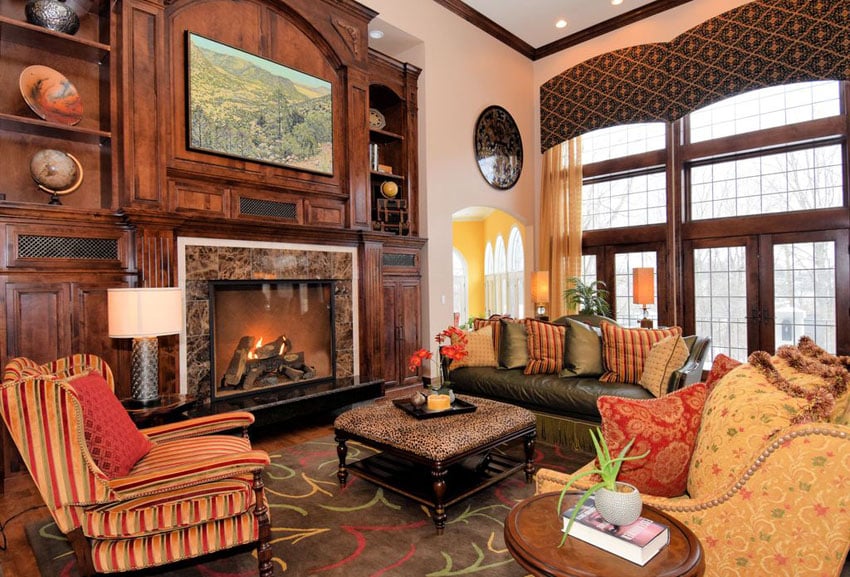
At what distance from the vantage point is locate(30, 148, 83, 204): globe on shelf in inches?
131

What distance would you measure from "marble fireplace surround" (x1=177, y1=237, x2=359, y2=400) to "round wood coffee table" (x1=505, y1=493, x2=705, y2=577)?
124 inches

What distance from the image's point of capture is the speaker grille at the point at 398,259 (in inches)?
215

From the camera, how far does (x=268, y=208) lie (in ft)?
14.7

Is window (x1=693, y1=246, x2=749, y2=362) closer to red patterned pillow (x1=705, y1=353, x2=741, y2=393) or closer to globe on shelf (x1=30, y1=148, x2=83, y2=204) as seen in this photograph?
red patterned pillow (x1=705, y1=353, x2=741, y2=393)

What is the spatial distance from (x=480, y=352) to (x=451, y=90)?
3611 millimetres

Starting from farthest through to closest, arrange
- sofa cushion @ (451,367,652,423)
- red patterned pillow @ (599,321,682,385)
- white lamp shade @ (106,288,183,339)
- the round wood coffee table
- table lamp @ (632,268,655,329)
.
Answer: table lamp @ (632,268,655,329), red patterned pillow @ (599,321,682,385), sofa cushion @ (451,367,652,423), white lamp shade @ (106,288,183,339), the round wood coffee table

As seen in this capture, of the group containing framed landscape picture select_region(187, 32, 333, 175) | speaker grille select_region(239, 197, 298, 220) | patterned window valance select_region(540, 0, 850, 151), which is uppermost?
patterned window valance select_region(540, 0, 850, 151)

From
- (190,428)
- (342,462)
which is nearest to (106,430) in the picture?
(190,428)

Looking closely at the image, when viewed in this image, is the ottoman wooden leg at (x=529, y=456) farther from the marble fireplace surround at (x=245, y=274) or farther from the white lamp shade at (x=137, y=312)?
the marble fireplace surround at (x=245, y=274)

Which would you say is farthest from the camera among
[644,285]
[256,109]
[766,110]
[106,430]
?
[766,110]

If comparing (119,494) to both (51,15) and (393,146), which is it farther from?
(393,146)

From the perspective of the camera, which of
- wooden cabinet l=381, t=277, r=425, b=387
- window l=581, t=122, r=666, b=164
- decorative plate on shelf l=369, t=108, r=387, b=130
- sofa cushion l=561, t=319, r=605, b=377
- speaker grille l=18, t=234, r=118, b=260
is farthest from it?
window l=581, t=122, r=666, b=164

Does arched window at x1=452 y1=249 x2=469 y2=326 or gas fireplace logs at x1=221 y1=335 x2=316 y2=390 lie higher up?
arched window at x1=452 y1=249 x2=469 y2=326

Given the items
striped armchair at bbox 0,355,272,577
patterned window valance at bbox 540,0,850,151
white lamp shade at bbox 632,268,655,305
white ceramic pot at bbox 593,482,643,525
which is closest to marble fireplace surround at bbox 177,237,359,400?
striped armchair at bbox 0,355,272,577
